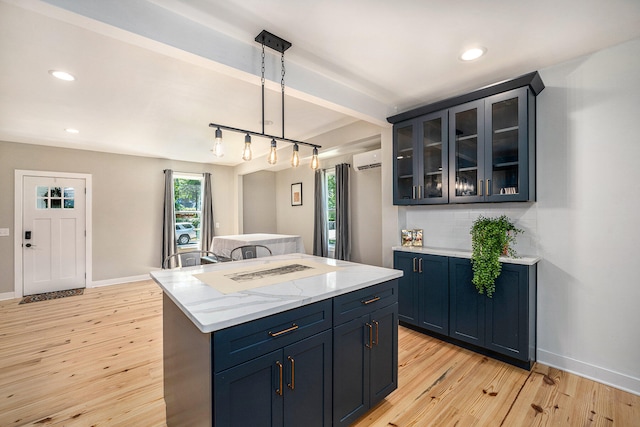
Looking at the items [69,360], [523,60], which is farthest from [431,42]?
[69,360]

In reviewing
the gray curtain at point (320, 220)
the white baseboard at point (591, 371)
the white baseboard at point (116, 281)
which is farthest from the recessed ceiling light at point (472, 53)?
the white baseboard at point (116, 281)

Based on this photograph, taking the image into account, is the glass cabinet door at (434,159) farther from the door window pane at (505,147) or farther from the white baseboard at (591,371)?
the white baseboard at (591,371)

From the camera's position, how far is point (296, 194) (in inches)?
263

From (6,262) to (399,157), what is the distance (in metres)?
6.22

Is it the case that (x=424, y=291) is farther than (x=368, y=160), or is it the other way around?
(x=368, y=160)

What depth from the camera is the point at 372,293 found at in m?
1.79

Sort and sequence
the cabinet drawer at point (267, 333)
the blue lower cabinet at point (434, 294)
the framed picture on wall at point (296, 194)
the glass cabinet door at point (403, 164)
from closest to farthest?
the cabinet drawer at point (267, 333)
the blue lower cabinet at point (434, 294)
the glass cabinet door at point (403, 164)
the framed picture on wall at point (296, 194)

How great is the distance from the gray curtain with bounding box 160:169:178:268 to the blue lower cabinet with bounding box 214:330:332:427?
523 cm

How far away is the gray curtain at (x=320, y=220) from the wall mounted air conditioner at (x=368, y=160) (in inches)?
A: 57.0

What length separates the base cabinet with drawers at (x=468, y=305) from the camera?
234cm

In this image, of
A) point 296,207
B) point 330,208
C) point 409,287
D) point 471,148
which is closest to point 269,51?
point 471,148

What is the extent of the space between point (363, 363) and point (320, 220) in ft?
13.6

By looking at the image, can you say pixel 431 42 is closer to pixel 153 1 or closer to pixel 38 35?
pixel 153 1

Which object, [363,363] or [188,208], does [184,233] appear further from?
[363,363]
